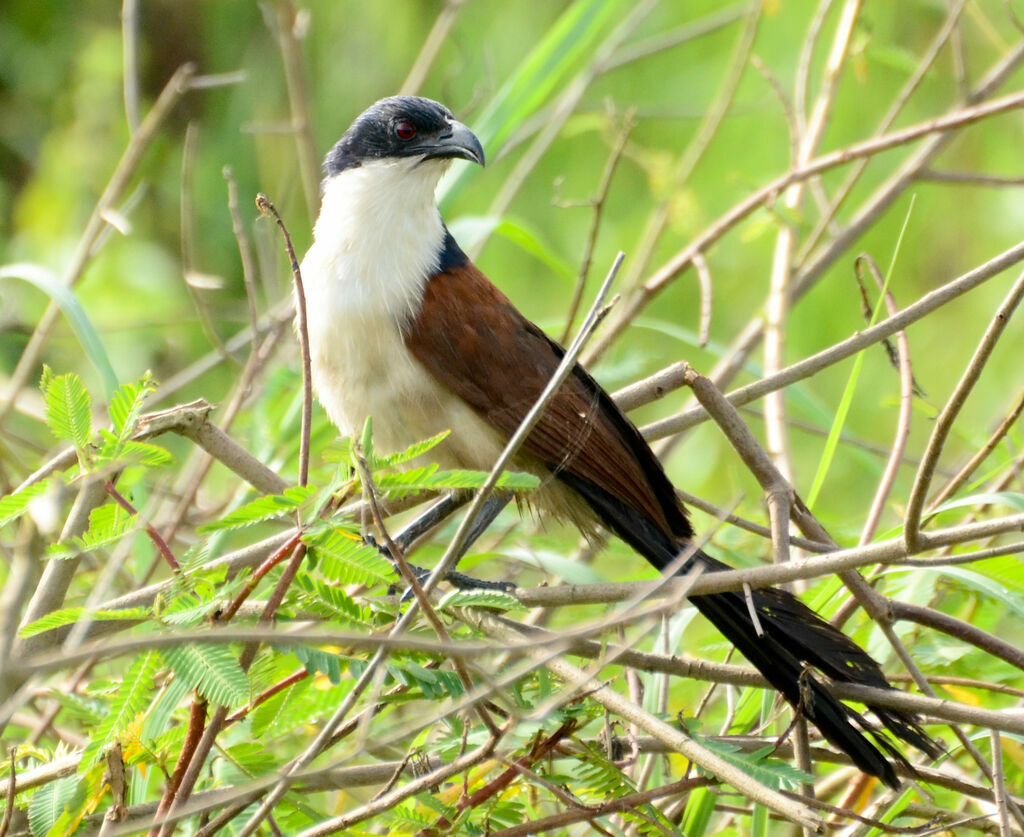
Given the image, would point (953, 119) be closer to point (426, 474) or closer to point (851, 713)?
point (851, 713)

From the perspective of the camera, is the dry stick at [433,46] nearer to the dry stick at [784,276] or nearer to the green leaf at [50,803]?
the dry stick at [784,276]

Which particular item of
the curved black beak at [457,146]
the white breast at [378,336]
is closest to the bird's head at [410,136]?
the curved black beak at [457,146]

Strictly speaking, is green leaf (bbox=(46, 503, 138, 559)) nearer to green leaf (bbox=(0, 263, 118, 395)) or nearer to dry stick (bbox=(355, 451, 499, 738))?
dry stick (bbox=(355, 451, 499, 738))

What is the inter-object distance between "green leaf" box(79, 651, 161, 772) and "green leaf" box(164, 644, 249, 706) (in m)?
0.04

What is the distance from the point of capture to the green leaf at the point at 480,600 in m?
1.35

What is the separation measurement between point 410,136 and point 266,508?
1.33m

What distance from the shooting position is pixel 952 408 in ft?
4.29

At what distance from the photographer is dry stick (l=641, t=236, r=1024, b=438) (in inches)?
64.4

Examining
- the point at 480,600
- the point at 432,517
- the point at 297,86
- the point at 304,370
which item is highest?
the point at 297,86

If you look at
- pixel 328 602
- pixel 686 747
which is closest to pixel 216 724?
pixel 328 602

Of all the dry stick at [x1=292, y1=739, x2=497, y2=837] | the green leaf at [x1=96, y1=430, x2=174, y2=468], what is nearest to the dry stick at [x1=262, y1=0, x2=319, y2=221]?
the green leaf at [x1=96, y1=430, x2=174, y2=468]

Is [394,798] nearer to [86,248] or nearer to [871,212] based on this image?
[86,248]

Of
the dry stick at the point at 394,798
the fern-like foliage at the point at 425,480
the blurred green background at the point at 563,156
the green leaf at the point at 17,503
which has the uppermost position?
the blurred green background at the point at 563,156

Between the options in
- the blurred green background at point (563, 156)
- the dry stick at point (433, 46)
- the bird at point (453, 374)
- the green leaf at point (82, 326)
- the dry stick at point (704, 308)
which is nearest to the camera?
the green leaf at point (82, 326)
